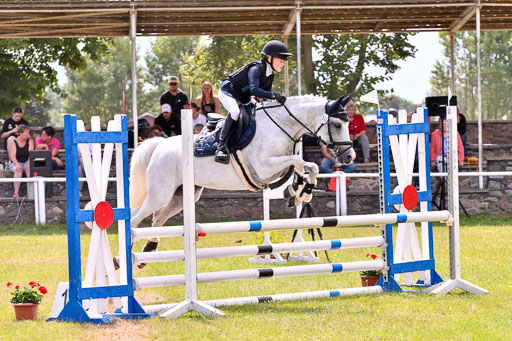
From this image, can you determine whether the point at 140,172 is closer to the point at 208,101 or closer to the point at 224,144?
the point at 224,144

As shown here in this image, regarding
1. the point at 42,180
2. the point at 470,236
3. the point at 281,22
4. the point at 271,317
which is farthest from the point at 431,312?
the point at 281,22

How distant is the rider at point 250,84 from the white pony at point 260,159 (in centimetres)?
22

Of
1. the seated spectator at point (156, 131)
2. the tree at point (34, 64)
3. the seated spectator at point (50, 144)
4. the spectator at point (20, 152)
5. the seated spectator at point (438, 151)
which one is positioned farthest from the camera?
the tree at point (34, 64)

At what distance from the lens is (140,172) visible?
10039 millimetres

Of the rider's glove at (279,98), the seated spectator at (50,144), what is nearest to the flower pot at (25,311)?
the rider's glove at (279,98)

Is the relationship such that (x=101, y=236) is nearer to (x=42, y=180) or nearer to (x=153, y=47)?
(x=42, y=180)

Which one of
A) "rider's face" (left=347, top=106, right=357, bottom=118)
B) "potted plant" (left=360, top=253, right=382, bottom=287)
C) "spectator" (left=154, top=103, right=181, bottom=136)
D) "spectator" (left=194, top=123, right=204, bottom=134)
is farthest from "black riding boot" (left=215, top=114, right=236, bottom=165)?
"rider's face" (left=347, top=106, right=357, bottom=118)

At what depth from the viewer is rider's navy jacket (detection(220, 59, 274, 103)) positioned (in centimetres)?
863

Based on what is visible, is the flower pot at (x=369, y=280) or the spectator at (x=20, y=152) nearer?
the flower pot at (x=369, y=280)

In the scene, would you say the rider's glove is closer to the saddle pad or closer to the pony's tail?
the saddle pad

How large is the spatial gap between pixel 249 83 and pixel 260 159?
0.79 m

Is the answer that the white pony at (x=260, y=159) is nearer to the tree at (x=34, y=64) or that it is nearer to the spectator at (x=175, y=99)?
the spectator at (x=175, y=99)

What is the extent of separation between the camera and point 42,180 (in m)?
16.3

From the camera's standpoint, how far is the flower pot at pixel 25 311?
7.18 metres
